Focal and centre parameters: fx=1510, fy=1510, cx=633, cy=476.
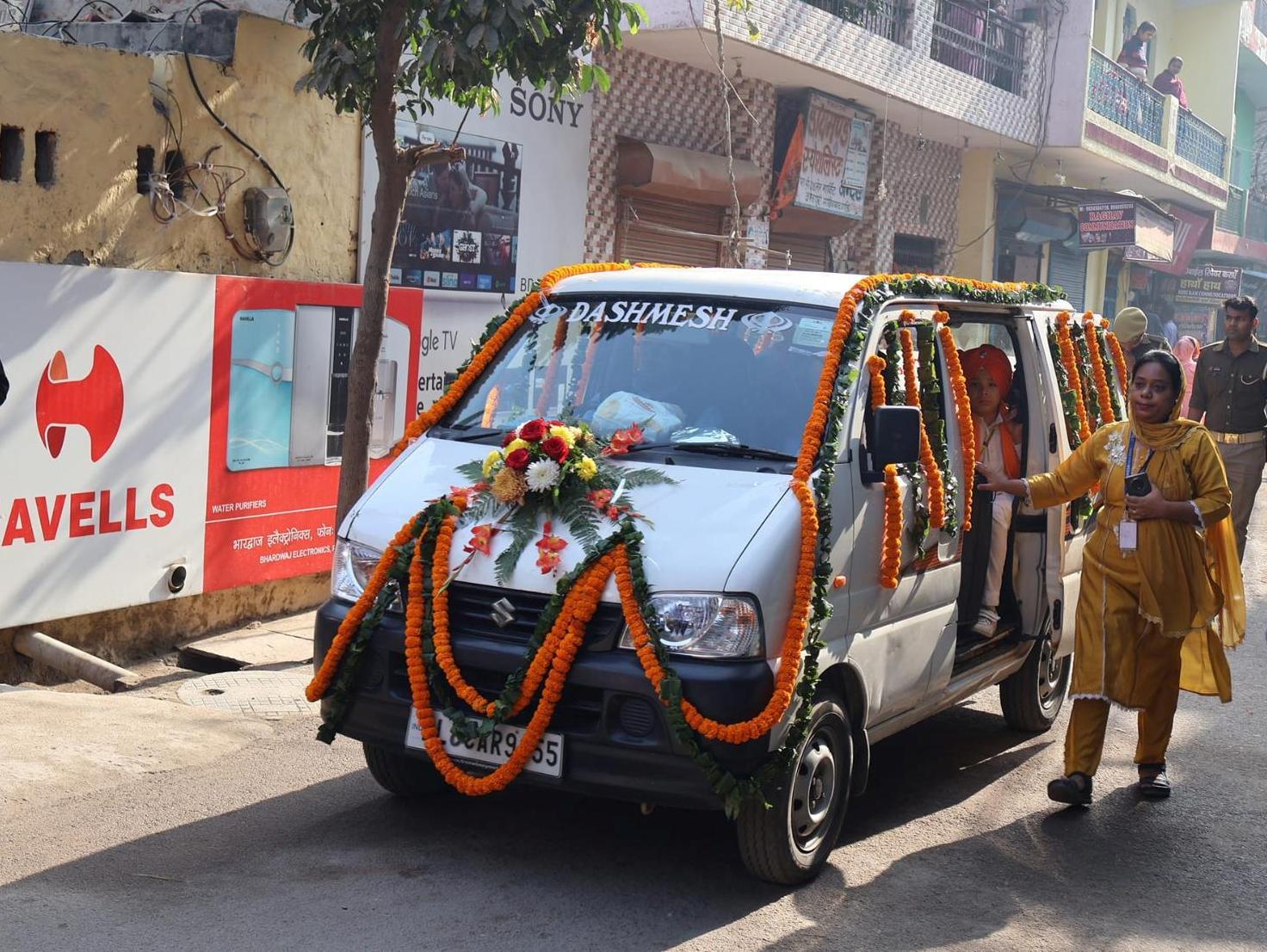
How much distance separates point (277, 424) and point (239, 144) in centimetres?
169

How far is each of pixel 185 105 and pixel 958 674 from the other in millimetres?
5452

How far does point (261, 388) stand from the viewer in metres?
9.05

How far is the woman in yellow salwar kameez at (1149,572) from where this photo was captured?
5.82m

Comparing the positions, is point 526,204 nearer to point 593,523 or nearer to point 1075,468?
point 1075,468

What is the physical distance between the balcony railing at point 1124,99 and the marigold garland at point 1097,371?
15.6 metres

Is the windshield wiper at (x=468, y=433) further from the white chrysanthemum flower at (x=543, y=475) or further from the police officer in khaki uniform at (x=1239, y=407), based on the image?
the police officer in khaki uniform at (x=1239, y=407)

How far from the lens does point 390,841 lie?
514 centimetres

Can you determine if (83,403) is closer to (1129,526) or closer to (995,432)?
(995,432)

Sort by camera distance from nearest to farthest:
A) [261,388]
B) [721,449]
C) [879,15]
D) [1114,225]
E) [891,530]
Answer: [721,449] → [891,530] → [261,388] → [879,15] → [1114,225]

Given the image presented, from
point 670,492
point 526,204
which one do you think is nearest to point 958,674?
point 670,492

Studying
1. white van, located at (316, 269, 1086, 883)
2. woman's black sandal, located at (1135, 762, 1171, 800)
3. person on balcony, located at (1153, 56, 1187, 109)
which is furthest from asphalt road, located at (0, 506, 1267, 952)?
person on balcony, located at (1153, 56, 1187, 109)

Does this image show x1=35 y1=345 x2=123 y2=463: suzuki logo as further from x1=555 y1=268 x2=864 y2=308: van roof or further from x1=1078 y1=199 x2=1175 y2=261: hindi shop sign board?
x1=1078 y1=199 x2=1175 y2=261: hindi shop sign board

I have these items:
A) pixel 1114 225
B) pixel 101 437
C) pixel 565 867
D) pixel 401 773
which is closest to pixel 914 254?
pixel 1114 225

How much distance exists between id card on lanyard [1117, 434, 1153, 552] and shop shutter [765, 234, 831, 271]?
11.0m
